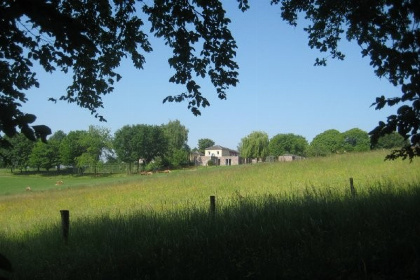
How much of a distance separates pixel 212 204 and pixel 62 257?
11.2ft

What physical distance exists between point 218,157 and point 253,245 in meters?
122

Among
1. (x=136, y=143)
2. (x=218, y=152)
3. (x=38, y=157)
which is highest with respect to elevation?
(x=136, y=143)

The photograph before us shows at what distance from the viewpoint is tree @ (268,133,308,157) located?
13275cm

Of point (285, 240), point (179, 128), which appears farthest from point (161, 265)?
point (179, 128)

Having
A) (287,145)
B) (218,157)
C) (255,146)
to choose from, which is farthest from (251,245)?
(287,145)

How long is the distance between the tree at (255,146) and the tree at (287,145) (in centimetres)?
2973

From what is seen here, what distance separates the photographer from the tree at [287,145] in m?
133

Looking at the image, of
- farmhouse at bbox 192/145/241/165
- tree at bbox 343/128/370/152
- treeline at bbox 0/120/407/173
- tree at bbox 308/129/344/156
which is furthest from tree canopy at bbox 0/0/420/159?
tree at bbox 343/128/370/152

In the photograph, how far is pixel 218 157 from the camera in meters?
128

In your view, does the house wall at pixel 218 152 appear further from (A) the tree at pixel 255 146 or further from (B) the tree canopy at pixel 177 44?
(B) the tree canopy at pixel 177 44

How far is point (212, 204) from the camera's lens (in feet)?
27.1

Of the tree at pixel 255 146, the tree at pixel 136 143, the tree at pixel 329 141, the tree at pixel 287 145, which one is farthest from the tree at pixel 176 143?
the tree at pixel 329 141

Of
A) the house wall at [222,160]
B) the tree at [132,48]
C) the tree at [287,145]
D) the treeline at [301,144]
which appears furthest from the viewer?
the tree at [287,145]

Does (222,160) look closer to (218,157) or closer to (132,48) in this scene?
(218,157)
